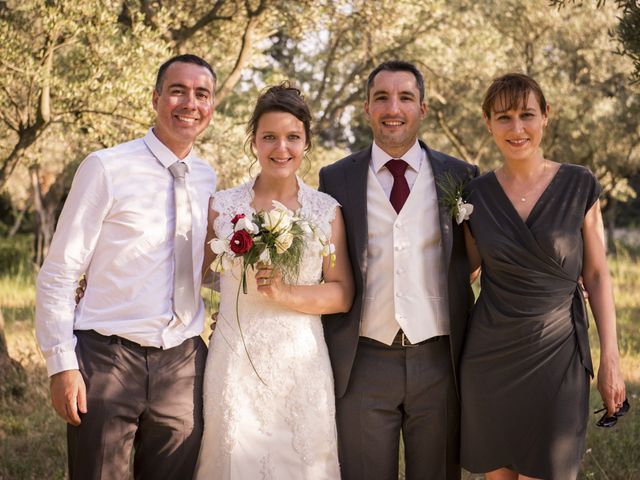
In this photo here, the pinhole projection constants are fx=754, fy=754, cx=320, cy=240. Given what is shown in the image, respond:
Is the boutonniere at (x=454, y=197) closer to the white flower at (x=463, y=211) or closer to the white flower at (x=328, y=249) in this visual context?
the white flower at (x=463, y=211)

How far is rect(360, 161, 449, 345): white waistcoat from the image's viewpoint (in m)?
4.13

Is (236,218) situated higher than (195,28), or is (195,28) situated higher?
(195,28)

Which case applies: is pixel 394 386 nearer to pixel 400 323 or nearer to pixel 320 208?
pixel 400 323

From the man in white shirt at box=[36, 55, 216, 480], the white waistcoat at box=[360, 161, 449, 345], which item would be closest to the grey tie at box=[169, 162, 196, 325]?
the man in white shirt at box=[36, 55, 216, 480]

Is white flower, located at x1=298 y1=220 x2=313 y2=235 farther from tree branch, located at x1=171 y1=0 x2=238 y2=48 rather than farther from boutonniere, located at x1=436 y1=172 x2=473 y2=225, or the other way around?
tree branch, located at x1=171 y1=0 x2=238 y2=48

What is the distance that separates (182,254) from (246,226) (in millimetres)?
423

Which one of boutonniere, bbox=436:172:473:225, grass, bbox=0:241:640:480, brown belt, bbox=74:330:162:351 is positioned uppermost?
boutonniere, bbox=436:172:473:225

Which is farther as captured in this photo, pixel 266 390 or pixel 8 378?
pixel 8 378

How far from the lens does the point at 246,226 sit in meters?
3.70

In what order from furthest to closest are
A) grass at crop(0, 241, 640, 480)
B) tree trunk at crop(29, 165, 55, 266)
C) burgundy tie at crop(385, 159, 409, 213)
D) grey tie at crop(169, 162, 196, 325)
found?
tree trunk at crop(29, 165, 55, 266)
grass at crop(0, 241, 640, 480)
burgundy tie at crop(385, 159, 409, 213)
grey tie at crop(169, 162, 196, 325)

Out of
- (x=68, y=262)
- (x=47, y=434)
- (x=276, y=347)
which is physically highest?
(x=68, y=262)

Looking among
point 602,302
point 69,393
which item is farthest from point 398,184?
point 69,393

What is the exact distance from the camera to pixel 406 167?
4312 millimetres

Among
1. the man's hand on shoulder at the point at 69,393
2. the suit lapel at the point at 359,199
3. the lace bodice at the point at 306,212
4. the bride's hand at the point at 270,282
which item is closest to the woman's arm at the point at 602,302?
the suit lapel at the point at 359,199
